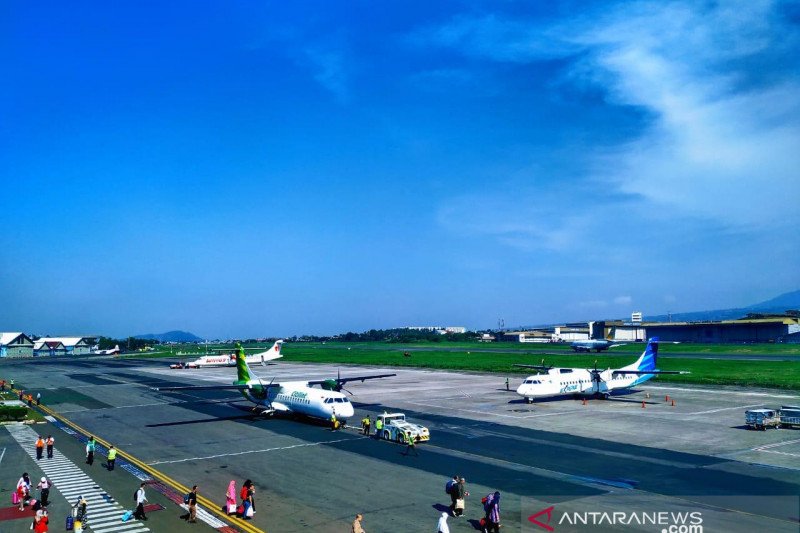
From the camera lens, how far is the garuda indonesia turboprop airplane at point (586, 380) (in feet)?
187

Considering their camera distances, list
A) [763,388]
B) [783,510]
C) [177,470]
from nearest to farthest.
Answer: [783,510], [177,470], [763,388]

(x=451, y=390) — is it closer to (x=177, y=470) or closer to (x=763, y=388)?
(x=763, y=388)

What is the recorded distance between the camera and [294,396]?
48438mm

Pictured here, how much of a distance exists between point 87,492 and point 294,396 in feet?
69.7

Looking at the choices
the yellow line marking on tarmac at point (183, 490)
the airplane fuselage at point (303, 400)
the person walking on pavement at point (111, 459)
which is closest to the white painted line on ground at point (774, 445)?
the airplane fuselage at point (303, 400)

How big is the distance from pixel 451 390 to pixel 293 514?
49750 millimetres

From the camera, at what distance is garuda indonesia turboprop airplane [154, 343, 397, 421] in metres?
44.8

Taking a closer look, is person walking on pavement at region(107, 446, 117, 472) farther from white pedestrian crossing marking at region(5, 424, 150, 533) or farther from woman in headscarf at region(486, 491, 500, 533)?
woman in headscarf at region(486, 491, 500, 533)

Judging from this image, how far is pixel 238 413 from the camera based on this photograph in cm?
5512

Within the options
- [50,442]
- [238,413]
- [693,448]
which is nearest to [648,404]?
[693,448]

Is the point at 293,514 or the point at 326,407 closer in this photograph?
the point at 293,514

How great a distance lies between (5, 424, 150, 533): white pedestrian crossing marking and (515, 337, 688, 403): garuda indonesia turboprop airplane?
3945 cm

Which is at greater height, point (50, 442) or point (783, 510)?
point (783, 510)

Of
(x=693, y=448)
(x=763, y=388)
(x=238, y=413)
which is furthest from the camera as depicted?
(x=763, y=388)
